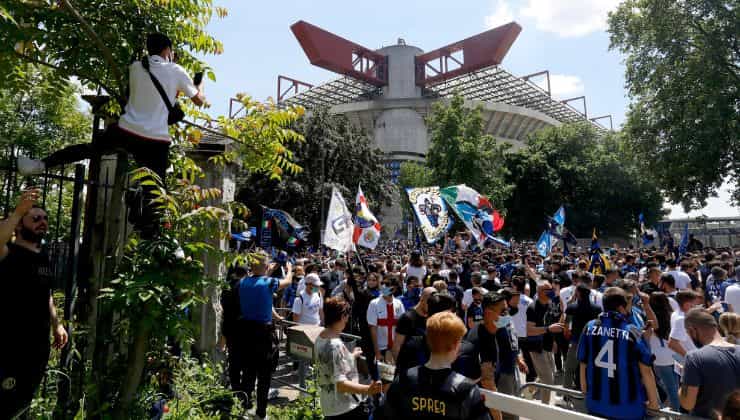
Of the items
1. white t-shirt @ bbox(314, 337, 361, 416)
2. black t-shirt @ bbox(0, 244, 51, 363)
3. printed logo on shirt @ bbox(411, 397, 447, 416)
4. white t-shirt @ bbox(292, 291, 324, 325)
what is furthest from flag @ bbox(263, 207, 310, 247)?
printed logo on shirt @ bbox(411, 397, 447, 416)

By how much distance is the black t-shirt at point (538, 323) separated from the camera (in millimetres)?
7201

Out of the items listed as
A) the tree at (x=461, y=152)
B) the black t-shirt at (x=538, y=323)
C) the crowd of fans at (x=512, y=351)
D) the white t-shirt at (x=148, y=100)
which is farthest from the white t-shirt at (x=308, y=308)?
the tree at (x=461, y=152)

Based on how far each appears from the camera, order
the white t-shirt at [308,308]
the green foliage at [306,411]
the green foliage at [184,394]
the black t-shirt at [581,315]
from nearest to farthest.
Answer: the green foliage at [184,394] < the green foliage at [306,411] < the black t-shirt at [581,315] < the white t-shirt at [308,308]

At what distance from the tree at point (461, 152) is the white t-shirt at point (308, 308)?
72.9 feet

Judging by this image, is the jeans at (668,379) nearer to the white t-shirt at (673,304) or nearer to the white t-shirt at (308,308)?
the white t-shirt at (673,304)

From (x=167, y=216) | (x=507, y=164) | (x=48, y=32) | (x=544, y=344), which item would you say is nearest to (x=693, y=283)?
(x=544, y=344)

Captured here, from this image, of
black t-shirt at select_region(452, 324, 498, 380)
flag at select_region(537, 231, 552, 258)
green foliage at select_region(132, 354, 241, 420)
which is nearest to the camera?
green foliage at select_region(132, 354, 241, 420)

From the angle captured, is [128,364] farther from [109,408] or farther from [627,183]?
[627,183]

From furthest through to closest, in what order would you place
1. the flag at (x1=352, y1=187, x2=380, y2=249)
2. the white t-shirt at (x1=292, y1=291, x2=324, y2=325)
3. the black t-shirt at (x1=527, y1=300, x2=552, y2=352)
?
the flag at (x1=352, y1=187, x2=380, y2=249) < the white t-shirt at (x1=292, y1=291, x2=324, y2=325) < the black t-shirt at (x1=527, y1=300, x2=552, y2=352)

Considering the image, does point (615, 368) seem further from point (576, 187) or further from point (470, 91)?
point (470, 91)

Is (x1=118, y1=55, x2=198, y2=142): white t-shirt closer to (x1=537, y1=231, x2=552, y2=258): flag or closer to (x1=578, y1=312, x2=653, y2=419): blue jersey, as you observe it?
(x1=578, y1=312, x2=653, y2=419): blue jersey

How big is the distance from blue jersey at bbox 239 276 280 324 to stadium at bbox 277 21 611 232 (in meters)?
48.3

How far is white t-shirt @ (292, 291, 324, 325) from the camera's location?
28.1ft

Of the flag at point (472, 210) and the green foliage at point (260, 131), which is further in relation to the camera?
the flag at point (472, 210)
